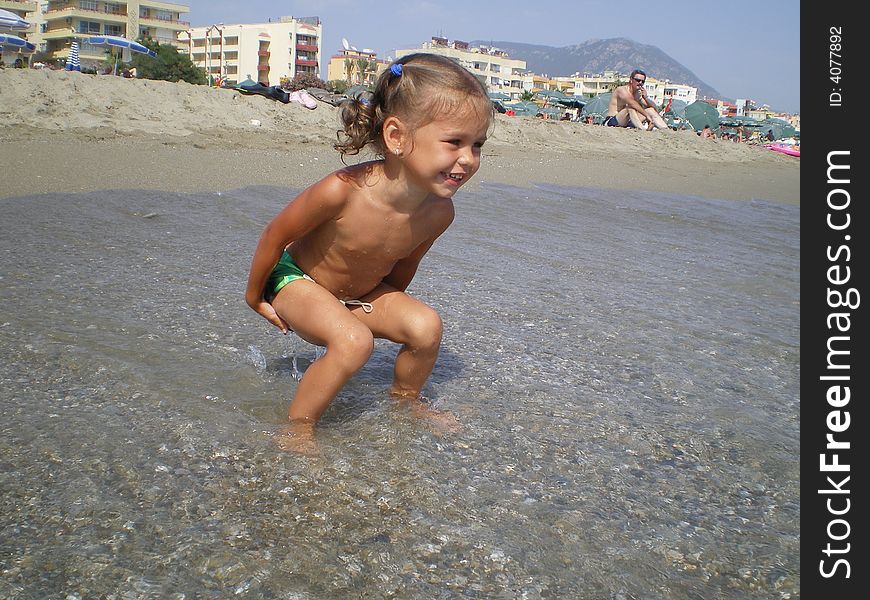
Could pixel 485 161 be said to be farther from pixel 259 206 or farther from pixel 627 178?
pixel 259 206

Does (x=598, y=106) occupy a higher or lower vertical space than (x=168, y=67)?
lower

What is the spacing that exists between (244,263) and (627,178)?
7.62 metres

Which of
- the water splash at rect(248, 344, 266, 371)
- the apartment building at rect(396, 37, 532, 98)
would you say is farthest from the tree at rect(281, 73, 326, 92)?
the apartment building at rect(396, 37, 532, 98)

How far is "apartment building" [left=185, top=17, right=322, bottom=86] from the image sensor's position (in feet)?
338

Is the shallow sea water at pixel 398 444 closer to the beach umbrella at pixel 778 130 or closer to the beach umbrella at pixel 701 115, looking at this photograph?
the beach umbrella at pixel 701 115

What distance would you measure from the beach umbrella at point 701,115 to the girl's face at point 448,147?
2231cm

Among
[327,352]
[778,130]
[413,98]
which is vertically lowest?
[327,352]

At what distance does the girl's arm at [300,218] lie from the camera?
2.38 meters

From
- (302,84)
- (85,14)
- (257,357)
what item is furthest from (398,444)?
(85,14)

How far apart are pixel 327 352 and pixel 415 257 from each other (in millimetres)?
602

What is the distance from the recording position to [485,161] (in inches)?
416

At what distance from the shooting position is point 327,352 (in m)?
2.31

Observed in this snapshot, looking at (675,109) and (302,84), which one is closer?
(675,109)

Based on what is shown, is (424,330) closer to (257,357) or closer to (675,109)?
(257,357)
